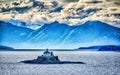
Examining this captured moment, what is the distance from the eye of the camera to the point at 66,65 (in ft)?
18.3

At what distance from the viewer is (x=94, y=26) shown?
226 inches

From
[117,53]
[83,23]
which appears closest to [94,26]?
[83,23]

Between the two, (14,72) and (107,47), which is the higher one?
(107,47)

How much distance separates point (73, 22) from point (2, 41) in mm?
1272

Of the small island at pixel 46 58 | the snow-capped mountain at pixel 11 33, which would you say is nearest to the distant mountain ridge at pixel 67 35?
the snow-capped mountain at pixel 11 33

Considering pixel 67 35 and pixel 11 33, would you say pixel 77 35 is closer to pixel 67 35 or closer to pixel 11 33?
pixel 67 35

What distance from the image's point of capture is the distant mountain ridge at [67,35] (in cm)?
570

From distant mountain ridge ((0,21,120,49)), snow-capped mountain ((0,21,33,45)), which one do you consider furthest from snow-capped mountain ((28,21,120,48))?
snow-capped mountain ((0,21,33,45))

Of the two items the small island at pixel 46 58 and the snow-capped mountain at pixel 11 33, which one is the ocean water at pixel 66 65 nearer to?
the small island at pixel 46 58

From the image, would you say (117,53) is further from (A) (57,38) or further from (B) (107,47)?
(A) (57,38)

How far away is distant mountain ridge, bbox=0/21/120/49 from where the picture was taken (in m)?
5.70

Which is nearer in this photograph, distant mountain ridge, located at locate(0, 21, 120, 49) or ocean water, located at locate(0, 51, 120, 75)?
ocean water, located at locate(0, 51, 120, 75)

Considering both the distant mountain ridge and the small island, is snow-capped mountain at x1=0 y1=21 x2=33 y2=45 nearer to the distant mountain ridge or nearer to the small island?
the distant mountain ridge

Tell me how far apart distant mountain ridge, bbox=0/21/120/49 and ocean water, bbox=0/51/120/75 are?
168mm
